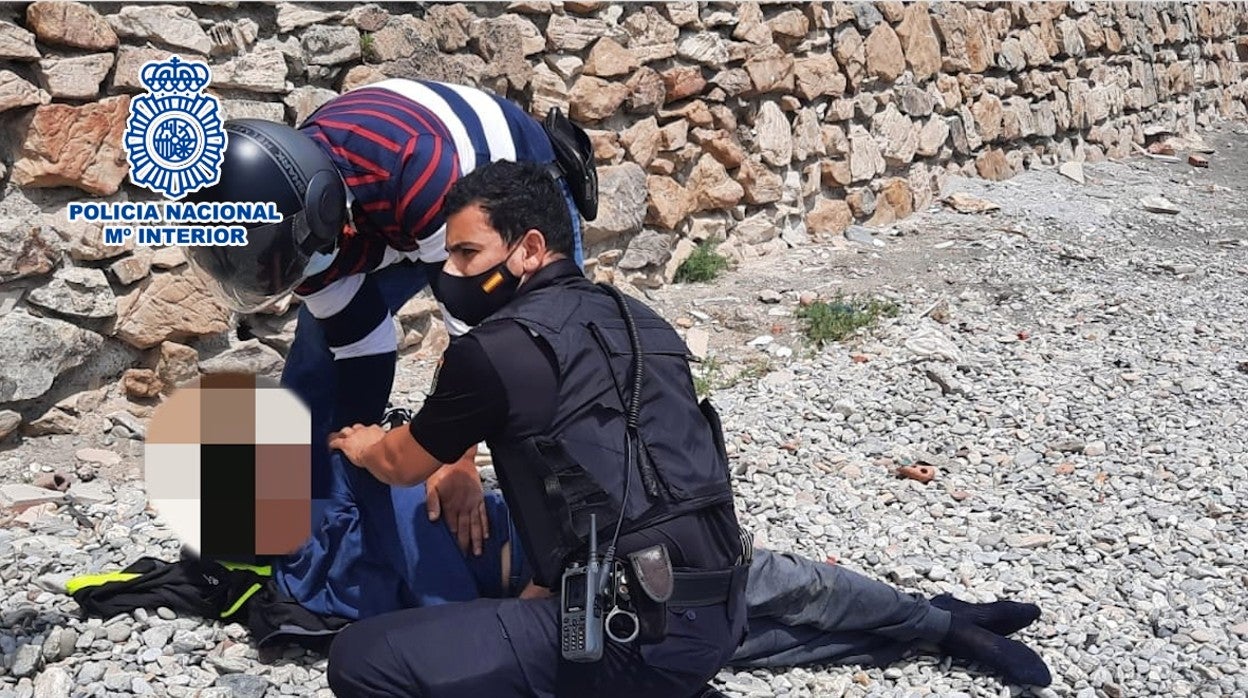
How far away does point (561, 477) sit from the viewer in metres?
2.46

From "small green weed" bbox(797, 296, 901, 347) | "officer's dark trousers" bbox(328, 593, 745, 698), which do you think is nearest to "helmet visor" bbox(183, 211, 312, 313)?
"officer's dark trousers" bbox(328, 593, 745, 698)

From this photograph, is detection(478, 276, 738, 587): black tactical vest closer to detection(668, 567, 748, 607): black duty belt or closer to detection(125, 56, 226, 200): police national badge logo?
detection(668, 567, 748, 607): black duty belt

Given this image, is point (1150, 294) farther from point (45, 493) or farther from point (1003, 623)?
point (45, 493)

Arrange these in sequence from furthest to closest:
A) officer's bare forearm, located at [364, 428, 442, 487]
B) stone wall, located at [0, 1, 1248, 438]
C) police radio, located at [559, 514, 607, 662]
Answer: stone wall, located at [0, 1, 1248, 438] < officer's bare forearm, located at [364, 428, 442, 487] < police radio, located at [559, 514, 607, 662]

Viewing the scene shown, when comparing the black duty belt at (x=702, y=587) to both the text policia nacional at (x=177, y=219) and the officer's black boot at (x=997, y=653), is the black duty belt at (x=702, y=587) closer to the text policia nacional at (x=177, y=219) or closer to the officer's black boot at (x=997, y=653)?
the officer's black boot at (x=997, y=653)

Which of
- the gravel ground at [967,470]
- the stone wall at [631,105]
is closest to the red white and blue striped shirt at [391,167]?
the gravel ground at [967,470]

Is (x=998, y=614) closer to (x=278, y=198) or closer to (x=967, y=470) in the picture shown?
(x=967, y=470)

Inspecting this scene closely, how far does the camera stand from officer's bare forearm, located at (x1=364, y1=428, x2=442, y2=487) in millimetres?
2619

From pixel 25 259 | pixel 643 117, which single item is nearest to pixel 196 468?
pixel 25 259

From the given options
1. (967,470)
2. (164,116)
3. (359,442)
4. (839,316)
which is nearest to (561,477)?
(359,442)

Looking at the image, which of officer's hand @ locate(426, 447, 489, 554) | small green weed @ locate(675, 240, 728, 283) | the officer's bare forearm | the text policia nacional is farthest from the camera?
small green weed @ locate(675, 240, 728, 283)

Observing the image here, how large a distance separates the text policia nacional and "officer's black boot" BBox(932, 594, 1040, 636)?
191cm

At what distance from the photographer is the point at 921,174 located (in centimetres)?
866

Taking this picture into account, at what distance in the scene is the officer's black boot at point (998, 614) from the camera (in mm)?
3367
